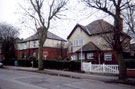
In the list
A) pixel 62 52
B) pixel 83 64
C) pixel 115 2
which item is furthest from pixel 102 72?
pixel 62 52

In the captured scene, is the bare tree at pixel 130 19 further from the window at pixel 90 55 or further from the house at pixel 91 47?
the window at pixel 90 55

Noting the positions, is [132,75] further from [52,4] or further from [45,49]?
[45,49]

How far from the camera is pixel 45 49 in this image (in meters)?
38.4

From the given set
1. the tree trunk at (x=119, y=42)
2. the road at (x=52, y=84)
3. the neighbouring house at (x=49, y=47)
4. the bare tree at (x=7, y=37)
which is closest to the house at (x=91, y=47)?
the tree trunk at (x=119, y=42)

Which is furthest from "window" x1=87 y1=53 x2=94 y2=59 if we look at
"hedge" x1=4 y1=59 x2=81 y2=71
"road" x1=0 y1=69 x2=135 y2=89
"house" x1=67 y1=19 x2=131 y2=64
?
"road" x1=0 y1=69 x2=135 y2=89

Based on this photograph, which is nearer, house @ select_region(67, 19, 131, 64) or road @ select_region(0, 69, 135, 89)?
road @ select_region(0, 69, 135, 89)

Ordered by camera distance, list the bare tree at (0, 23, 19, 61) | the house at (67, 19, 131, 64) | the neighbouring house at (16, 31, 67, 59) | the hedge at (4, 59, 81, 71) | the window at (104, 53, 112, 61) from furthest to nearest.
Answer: the neighbouring house at (16, 31, 67, 59) < the bare tree at (0, 23, 19, 61) < the window at (104, 53, 112, 61) < the house at (67, 19, 131, 64) < the hedge at (4, 59, 81, 71)

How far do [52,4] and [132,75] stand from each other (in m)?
14.8

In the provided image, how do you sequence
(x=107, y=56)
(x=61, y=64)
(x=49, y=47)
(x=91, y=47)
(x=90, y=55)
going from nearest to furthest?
(x=61, y=64) → (x=107, y=56) → (x=91, y=47) → (x=90, y=55) → (x=49, y=47)

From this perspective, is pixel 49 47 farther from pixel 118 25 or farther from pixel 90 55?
pixel 118 25

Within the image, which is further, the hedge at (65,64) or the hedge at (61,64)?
the hedge at (61,64)

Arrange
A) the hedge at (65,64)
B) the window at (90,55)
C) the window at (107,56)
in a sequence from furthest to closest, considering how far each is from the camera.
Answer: the window at (90,55) → the window at (107,56) → the hedge at (65,64)

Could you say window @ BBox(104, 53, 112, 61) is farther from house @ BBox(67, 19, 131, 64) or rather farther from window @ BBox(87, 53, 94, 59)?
window @ BBox(87, 53, 94, 59)

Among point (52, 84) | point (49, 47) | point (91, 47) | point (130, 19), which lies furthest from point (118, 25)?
point (49, 47)
